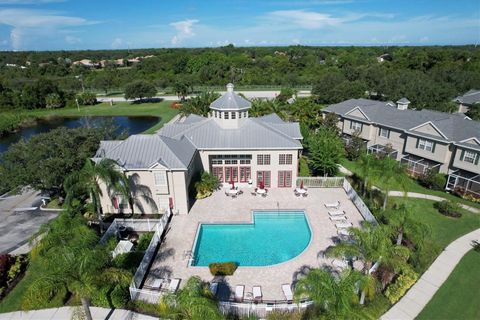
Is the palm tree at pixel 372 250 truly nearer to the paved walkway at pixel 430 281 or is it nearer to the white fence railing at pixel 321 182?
the paved walkway at pixel 430 281

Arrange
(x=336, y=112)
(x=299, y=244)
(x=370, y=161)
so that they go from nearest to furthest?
(x=299, y=244) < (x=370, y=161) < (x=336, y=112)

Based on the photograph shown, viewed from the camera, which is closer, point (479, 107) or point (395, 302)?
point (395, 302)

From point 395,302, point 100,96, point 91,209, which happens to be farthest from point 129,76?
point 395,302

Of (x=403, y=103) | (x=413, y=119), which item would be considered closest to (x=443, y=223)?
(x=413, y=119)

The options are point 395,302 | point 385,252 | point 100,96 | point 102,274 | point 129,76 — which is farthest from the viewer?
point 129,76

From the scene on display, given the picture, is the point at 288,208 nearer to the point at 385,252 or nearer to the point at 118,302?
the point at 385,252

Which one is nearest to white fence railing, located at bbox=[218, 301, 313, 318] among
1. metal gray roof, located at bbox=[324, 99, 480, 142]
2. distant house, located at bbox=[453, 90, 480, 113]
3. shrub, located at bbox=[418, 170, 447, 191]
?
shrub, located at bbox=[418, 170, 447, 191]

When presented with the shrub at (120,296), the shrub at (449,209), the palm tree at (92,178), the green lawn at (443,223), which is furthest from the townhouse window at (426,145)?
the shrub at (120,296)

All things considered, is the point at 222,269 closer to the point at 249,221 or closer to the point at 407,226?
the point at 249,221
